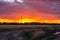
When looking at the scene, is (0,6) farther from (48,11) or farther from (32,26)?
(48,11)

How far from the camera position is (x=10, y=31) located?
1.66 m

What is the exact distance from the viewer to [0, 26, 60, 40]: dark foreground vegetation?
1648 mm

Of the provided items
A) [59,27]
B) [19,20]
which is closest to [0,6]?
[19,20]

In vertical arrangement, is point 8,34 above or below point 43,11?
below

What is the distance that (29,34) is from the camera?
65.6 inches

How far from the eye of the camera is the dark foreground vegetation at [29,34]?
165 centimetres

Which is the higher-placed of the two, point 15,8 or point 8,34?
point 15,8

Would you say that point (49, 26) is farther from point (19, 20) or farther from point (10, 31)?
point (10, 31)

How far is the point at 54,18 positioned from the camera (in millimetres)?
1664

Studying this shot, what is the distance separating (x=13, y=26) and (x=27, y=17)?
0.20 m

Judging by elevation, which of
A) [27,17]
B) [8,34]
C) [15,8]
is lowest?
[8,34]

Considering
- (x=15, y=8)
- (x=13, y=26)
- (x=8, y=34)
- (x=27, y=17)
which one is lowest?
(x=8, y=34)

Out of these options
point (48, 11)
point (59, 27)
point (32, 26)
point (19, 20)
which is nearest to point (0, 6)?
point (19, 20)

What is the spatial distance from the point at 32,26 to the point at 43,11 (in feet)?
0.76
